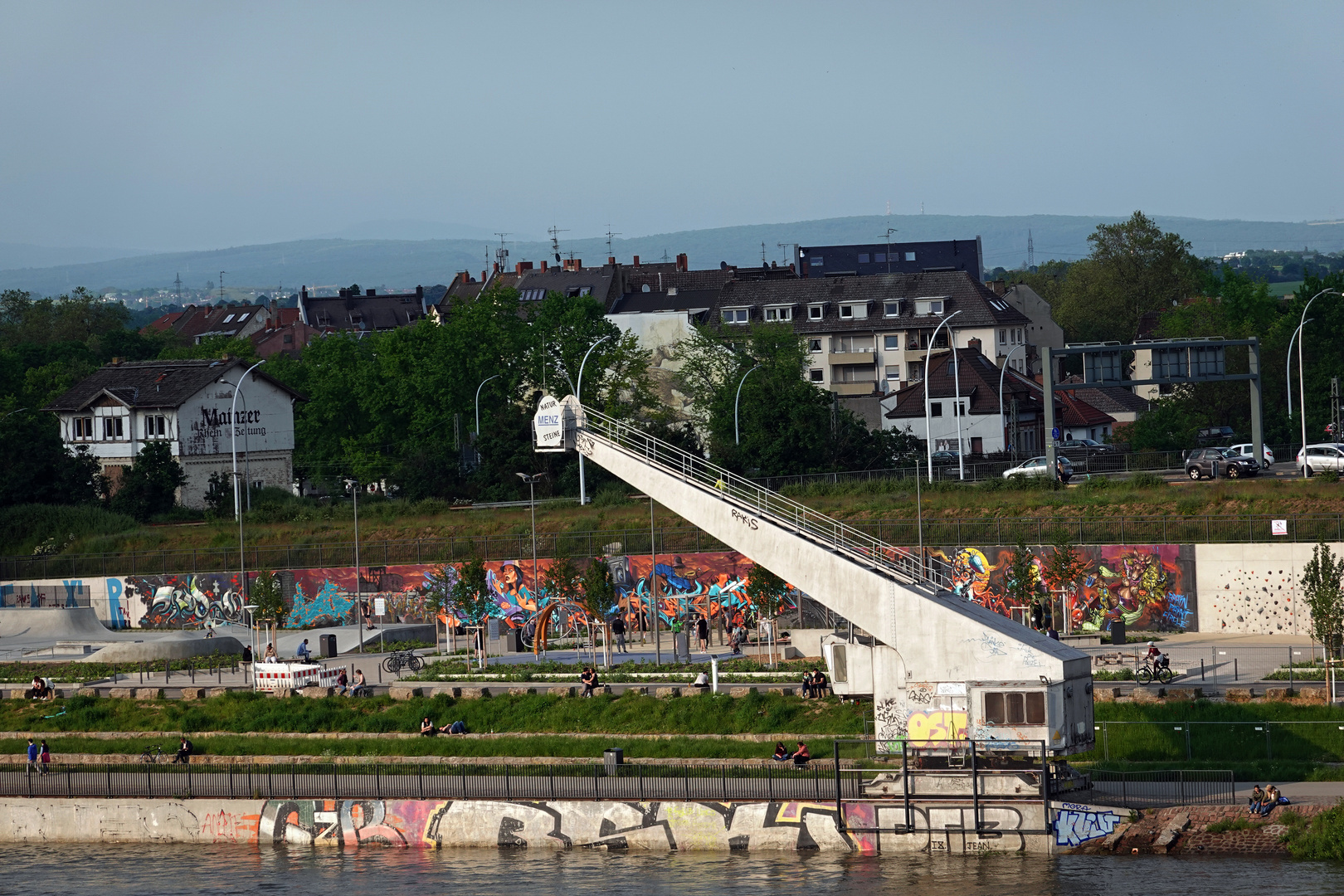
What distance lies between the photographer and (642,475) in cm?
4491

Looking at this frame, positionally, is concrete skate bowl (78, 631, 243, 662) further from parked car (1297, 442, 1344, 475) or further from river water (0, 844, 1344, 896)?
parked car (1297, 442, 1344, 475)

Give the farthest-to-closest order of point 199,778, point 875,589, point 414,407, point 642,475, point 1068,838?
1. point 414,407
2. point 642,475
3. point 199,778
4. point 875,589
5. point 1068,838

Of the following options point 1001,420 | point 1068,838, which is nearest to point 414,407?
point 1001,420

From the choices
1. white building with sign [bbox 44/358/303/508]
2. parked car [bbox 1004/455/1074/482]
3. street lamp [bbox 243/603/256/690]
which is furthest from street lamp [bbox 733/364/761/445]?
white building with sign [bbox 44/358/303/508]

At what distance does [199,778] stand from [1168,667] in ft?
87.6

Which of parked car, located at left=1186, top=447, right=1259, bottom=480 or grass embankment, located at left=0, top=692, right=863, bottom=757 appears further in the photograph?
parked car, located at left=1186, top=447, right=1259, bottom=480

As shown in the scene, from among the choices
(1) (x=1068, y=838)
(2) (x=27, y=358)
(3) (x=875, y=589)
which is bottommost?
(1) (x=1068, y=838)

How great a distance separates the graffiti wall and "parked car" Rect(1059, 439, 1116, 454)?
25.8 metres

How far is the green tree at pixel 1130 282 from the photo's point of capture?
159 metres

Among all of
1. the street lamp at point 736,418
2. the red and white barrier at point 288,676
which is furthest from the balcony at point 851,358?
the red and white barrier at point 288,676

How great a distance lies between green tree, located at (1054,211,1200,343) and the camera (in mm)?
159000

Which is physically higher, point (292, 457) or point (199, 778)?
point (292, 457)

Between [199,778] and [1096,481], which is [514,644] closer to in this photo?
[199,778]

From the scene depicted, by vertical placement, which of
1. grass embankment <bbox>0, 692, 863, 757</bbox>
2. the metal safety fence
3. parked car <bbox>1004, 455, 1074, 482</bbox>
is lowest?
grass embankment <bbox>0, 692, 863, 757</bbox>
